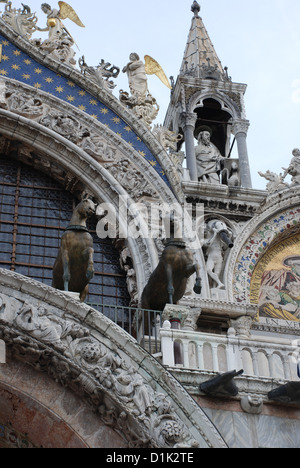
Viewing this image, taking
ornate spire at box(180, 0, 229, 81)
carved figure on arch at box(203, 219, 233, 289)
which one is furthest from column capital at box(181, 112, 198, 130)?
carved figure on arch at box(203, 219, 233, 289)

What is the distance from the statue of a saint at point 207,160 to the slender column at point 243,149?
0.49 meters

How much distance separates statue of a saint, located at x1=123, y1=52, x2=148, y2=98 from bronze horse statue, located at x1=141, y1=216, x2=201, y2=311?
450 centimetres

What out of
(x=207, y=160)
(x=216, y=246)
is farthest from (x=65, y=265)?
(x=207, y=160)

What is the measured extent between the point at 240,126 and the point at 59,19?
4.04m

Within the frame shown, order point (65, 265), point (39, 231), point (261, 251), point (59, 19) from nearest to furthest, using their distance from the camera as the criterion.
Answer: point (65, 265) → point (39, 231) → point (261, 251) → point (59, 19)

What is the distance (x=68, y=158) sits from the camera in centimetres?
1595

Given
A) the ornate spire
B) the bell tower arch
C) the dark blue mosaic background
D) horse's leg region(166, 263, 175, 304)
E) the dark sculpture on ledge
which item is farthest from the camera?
the ornate spire

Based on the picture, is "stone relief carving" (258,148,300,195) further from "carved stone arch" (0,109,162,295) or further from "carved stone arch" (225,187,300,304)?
"carved stone arch" (0,109,162,295)

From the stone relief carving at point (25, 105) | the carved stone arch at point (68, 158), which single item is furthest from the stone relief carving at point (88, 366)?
the stone relief carving at point (25, 105)

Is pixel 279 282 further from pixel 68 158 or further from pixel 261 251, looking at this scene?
pixel 68 158

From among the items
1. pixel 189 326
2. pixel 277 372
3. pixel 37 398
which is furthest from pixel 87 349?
pixel 189 326

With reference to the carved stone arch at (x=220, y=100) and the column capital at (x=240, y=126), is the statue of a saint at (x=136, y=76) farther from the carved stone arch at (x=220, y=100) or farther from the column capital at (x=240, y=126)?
the column capital at (x=240, y=126)

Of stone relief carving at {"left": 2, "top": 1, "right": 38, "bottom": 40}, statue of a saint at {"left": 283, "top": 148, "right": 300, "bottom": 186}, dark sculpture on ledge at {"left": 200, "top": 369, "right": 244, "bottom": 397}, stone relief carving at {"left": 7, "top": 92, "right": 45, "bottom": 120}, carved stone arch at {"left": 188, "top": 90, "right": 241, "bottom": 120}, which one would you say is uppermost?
stone relief carving at {"left": 2, "top": 1, "right": 38, "bottom": 40}

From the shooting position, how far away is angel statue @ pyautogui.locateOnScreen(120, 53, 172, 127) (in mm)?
16734
